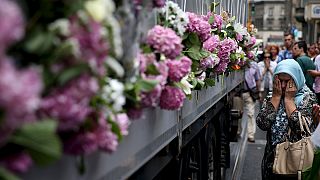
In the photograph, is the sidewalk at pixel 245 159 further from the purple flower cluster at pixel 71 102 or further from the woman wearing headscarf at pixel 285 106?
the purple flower cluster at pixel 71 102

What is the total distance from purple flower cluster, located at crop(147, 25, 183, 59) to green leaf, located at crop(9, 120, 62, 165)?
44.0 inches

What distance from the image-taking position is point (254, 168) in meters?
10.0

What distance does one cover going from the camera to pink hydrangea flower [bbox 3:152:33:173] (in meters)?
1.63

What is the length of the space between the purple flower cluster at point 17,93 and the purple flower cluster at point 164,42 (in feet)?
3.85

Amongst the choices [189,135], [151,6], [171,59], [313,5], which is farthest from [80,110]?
[313,5]

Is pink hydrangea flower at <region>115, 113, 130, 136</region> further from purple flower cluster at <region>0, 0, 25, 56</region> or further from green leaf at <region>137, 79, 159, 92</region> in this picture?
purple flower cluster at <region>0, 0, 25, 56</region>

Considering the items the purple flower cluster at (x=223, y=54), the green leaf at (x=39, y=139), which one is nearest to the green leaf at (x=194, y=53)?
the purple flower cluster at (x=223, y=54)

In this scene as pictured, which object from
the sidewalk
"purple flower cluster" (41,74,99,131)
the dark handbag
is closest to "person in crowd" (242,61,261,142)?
the dark handbag

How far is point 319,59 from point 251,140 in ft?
7.30

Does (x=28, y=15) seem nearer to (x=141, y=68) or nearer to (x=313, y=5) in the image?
(x=141, y=68)

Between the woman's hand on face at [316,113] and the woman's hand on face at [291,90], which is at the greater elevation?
the woman's hand on face at [291,90]

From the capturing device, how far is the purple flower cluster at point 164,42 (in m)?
2.72

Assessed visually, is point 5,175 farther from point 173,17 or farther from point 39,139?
point 173,17

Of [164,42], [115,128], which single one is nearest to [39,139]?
[115,128]
